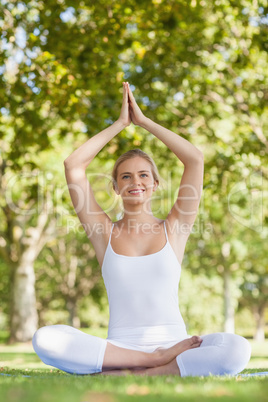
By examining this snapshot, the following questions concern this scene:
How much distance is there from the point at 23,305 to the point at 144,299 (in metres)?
12.8

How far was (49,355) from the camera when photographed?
159 inches

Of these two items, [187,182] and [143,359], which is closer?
[143,359]

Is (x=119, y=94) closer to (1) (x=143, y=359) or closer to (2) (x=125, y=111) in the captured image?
(2) (x=125, y=111)

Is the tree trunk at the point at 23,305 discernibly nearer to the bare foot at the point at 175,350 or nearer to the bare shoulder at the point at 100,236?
the bare shoulder at the point at 100,236

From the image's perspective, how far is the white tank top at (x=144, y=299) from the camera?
4.19 meters

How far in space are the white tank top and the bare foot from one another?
202mm

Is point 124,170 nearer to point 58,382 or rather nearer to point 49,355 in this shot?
point 49,355

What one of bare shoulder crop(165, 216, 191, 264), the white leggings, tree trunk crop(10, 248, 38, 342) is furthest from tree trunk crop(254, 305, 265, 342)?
the white leggings

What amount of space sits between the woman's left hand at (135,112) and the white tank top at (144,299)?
3.86 feet

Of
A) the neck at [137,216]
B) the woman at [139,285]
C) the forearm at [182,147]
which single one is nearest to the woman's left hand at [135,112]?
the woman at [139,285]

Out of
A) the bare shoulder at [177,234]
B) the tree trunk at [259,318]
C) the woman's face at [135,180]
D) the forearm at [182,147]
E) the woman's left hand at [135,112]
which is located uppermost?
the woman's left hand at [135,112]

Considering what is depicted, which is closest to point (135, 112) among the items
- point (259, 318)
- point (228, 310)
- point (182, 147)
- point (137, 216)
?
point (182, 147)

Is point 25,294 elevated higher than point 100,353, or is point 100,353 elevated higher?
point 25,294

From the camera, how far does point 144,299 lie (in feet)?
13.9
